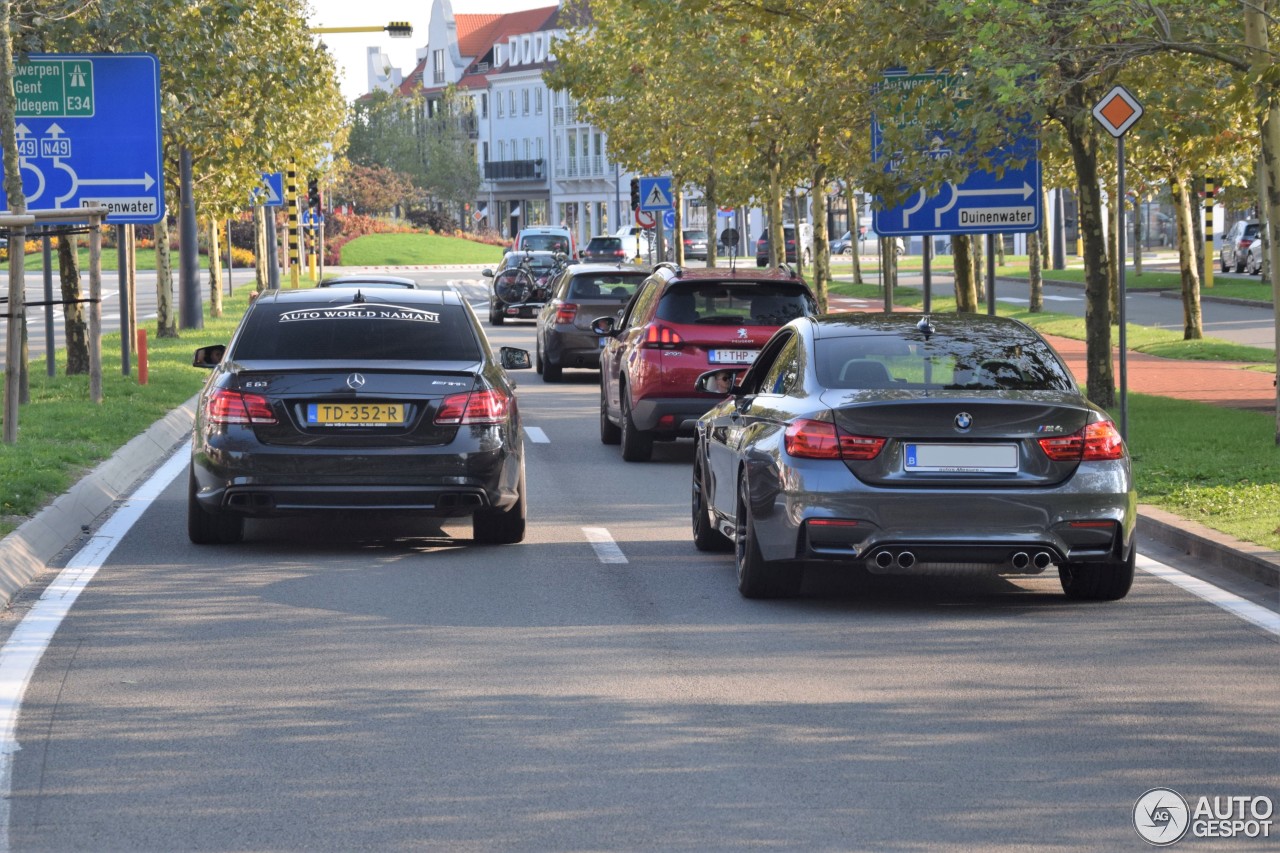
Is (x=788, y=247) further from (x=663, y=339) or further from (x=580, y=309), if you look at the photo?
(x=663, y=339)

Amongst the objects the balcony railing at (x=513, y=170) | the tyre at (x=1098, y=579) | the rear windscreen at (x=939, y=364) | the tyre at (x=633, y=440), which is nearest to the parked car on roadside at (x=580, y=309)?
the tyre at (x=633, y=440)

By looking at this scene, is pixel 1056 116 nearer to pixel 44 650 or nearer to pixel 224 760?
pixel 44 650

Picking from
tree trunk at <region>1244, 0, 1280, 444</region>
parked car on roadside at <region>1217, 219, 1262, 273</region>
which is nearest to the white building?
parked car on roadside at <region>1217, 219, 1262, 273</region>

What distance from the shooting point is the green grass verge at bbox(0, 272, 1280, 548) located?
41.6 feet

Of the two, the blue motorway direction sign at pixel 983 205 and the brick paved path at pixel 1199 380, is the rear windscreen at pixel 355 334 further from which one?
the brick paved path at pixel 1199 380

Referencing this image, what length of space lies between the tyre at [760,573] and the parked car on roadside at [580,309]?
56.0 feet

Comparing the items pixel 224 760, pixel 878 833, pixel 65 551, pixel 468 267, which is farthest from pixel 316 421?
pixel 468 267

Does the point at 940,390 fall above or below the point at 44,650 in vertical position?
above

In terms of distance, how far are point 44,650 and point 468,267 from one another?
83.8m

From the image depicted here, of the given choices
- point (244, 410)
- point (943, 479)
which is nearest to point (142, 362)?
point (244, 410)

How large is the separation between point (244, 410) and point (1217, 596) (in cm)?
504

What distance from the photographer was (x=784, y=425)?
981cm

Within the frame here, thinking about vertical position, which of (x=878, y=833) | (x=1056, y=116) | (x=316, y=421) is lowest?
(x=878, y=833)

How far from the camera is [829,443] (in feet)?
31.2
